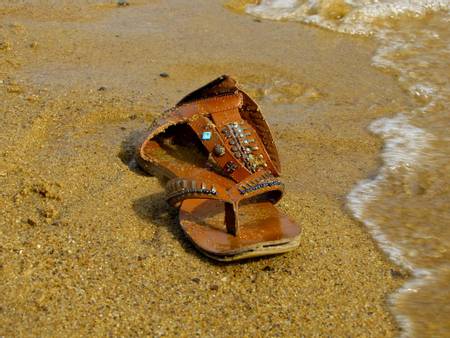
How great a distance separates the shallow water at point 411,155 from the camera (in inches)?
94.9

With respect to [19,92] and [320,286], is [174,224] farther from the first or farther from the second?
[19,92]

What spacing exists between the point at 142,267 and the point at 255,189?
571 millimetres

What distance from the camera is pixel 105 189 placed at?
281 centimetres

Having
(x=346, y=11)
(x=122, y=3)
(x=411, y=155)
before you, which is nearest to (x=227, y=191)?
(x=411, y=155)

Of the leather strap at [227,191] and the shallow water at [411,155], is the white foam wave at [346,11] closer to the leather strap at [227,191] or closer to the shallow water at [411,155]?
the shallow water at [411,155]

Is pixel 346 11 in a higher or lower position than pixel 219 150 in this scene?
lower

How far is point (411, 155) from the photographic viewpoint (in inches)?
139

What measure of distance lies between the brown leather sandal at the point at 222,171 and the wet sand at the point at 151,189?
0.10 metres

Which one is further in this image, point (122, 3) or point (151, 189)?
point (122, 3)

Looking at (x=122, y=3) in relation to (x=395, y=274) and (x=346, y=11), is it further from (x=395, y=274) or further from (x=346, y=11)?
(x=395, y=274)

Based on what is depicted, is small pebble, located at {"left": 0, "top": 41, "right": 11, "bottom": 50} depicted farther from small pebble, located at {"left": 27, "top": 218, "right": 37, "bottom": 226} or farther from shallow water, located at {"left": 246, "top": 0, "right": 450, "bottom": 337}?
shallow water, located at {"left": 246, "top": 0, "right": 450, "bottom": 337}

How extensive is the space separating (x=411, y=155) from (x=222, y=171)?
130cm

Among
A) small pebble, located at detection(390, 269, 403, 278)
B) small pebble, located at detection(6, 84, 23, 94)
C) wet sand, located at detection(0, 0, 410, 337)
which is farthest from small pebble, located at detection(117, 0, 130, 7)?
small pebble, located at detection(390, 269, 403, 278)

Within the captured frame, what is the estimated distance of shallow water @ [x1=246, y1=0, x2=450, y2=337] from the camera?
2.41 metres
